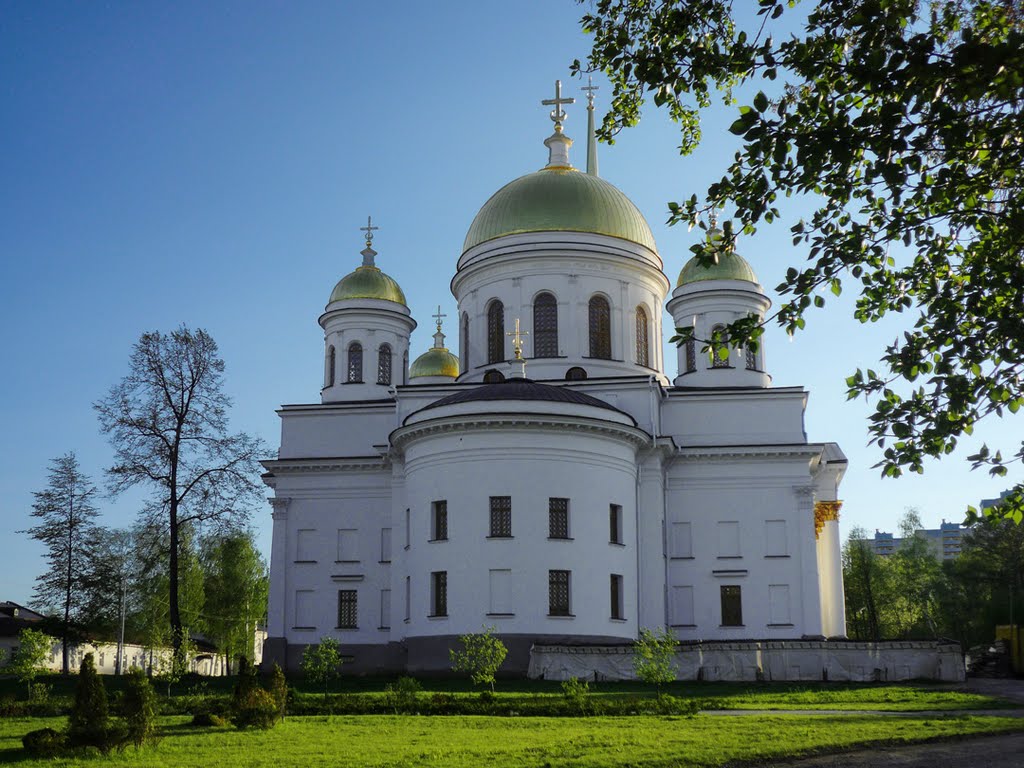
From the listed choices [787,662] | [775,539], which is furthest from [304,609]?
[787,662]

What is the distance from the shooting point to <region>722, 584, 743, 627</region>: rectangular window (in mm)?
37969

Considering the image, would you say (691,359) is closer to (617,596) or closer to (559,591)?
(617,596)

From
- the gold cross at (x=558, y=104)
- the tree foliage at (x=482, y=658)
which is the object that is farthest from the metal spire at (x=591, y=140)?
the tree foliage at (x=482, y=658)

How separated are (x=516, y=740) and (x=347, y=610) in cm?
2459

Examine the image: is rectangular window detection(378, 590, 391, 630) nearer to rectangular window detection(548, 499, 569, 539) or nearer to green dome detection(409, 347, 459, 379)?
rectangular window detection(548, 499, 569, 539)

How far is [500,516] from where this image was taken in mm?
33688

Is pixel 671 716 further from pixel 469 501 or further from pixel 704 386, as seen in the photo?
pixel 704 386

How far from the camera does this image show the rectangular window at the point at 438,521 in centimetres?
3434

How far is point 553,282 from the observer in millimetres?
41219

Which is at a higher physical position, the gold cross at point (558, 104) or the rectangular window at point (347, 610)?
the gold cross at point (558, 104)

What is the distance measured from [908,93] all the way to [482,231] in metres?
33.5

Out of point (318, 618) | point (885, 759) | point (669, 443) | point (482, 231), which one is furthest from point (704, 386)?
point (885, 759)

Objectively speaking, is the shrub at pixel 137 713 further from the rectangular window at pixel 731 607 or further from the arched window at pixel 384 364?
the arched window at pixel 384 364

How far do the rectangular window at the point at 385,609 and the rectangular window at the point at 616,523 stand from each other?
29.5 ft
